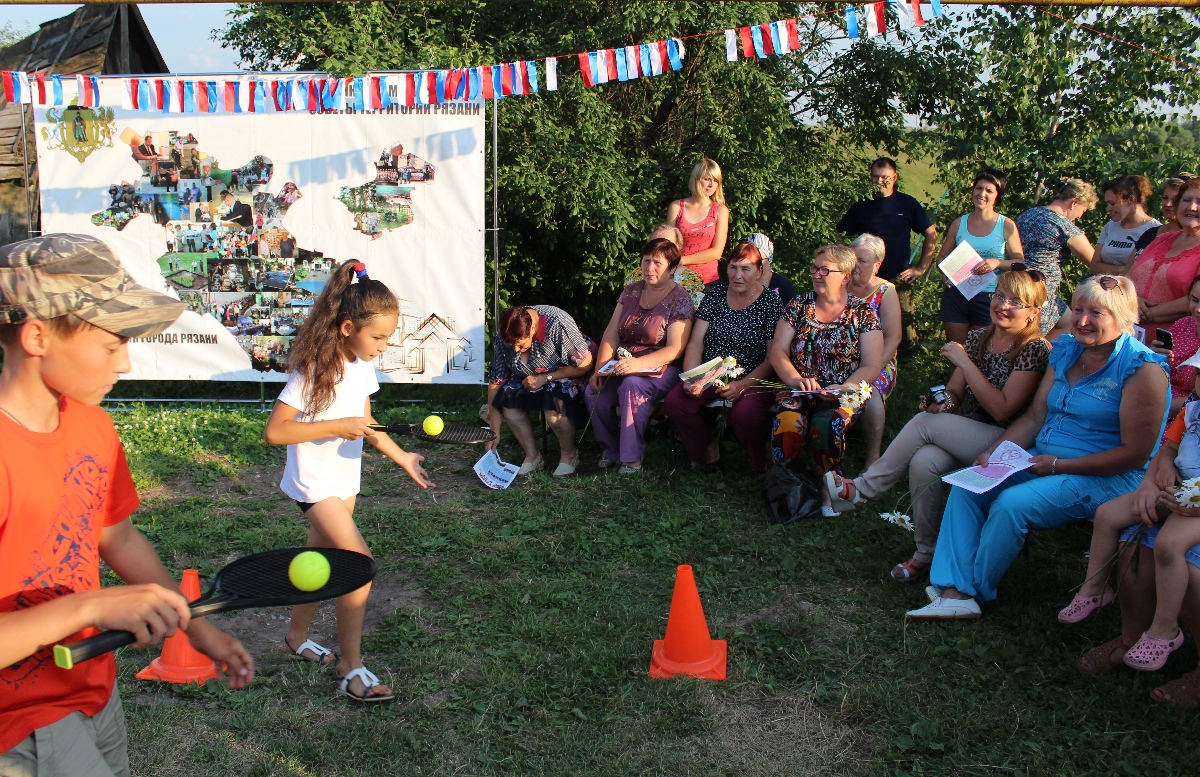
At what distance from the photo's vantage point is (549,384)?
6793mm

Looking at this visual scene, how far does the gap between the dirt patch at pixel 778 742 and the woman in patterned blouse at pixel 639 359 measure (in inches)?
114

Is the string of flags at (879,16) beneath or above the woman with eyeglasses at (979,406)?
above

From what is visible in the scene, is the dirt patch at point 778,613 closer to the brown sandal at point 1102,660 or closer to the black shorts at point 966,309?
the brown sandal at point 1102,660

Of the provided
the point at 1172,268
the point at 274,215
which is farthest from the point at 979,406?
the point at 274,215

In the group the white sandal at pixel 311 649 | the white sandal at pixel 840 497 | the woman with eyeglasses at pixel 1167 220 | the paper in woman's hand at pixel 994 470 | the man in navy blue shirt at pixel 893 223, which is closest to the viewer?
the white sandal at pixel 311 649

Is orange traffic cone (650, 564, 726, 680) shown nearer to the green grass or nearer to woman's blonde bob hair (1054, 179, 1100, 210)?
the green grass

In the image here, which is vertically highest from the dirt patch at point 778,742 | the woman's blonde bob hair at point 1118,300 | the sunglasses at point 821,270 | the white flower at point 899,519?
the sunglasses at point 821,270

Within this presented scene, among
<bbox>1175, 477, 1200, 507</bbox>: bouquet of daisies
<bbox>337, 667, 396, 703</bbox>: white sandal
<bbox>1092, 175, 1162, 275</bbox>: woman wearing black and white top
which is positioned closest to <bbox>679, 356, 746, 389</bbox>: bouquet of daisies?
<bbox>1092, 175, 1162, 275</bbox>: woman wearing black and white top

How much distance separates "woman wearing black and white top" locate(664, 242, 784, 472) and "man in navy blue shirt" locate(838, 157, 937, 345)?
1.32m

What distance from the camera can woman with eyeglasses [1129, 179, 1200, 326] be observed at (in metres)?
5.33

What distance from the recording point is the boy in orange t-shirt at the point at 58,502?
5.89 feet

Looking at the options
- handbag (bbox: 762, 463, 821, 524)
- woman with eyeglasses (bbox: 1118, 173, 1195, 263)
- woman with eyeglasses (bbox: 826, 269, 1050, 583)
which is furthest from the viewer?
woman with eyeglasses (bbox: 1118, 173, 1195, 263)

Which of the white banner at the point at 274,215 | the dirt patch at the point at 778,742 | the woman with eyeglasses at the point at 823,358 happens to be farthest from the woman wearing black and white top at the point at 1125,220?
the white banner at the point at 274,215

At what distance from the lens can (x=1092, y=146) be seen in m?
8.42
